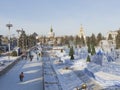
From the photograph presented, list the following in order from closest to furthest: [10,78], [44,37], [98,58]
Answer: [10,78] → [98,58] → [44,37]

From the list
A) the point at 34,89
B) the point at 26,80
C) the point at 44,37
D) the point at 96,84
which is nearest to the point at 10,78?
the point at 26,80

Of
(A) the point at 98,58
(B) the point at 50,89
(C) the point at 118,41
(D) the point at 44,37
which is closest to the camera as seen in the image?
(B) the point at 50,89

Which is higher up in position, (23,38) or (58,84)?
(23,38)

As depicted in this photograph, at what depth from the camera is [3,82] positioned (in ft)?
84.7

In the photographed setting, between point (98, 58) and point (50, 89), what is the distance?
81.2 feet

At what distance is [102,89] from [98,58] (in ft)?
78.7

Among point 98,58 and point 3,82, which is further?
point 98,58

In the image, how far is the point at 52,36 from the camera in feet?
531

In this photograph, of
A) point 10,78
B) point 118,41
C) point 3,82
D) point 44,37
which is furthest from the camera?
point 44,37

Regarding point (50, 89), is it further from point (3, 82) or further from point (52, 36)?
point (52, 36)

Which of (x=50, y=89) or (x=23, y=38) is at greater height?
(x=23, y=38)

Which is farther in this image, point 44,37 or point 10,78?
point 44,37

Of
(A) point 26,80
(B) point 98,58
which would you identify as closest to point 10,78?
(A) point 26,80

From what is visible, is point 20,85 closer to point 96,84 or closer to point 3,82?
point 3,82
